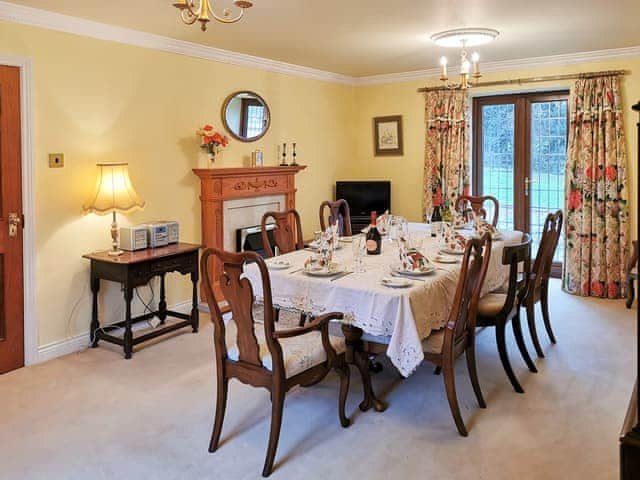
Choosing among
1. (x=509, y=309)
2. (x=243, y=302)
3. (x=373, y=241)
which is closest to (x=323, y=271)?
(x=373, y=241)

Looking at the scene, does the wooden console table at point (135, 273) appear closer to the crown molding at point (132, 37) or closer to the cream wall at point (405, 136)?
the crown molding at point (132, 37)

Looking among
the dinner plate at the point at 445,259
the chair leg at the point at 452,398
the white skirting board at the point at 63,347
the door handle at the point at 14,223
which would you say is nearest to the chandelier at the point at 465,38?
the dinner plate at the point at 445,259

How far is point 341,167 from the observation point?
6977 millimetres

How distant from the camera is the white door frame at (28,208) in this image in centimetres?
369

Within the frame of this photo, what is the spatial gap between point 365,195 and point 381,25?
268cm

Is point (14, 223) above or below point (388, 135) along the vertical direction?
below

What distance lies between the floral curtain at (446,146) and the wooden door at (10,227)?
4.18 metres

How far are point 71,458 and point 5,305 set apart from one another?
4.99 ft

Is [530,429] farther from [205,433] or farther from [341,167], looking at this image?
[341,167]

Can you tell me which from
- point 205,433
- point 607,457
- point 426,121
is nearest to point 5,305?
point 205,433

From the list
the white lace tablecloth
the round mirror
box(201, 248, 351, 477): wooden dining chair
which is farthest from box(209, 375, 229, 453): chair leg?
the round mirror

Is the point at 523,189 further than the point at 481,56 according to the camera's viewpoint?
Yes

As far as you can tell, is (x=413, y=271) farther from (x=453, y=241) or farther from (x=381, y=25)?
(x=381, y=25)

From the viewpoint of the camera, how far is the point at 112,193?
4016mm
